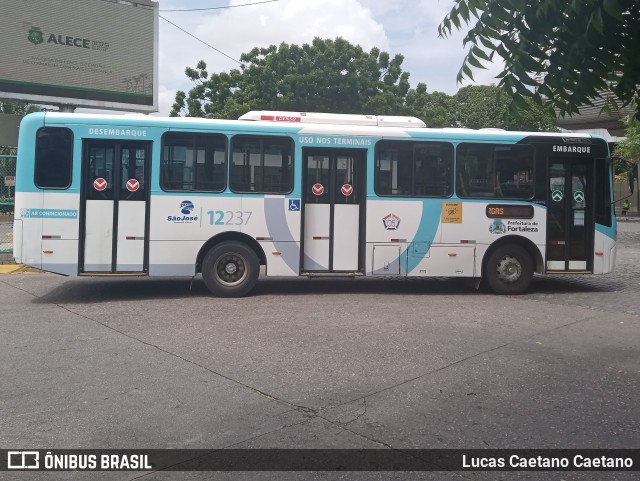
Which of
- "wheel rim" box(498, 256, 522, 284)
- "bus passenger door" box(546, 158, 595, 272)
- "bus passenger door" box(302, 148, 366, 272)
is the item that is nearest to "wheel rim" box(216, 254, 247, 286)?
"bus passenger door" box(302, 148, 366, 272)

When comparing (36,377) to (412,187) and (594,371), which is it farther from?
(412,187)

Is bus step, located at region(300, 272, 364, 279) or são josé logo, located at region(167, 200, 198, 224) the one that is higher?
são josé logo, located at region(167, 200, 198, 224)

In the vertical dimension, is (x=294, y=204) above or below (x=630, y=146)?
below

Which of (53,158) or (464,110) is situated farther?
(464,110)

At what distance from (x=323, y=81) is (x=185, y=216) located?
16.1 metres

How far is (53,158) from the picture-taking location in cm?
939

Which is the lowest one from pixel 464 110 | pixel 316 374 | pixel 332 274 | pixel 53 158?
pixel 316 374

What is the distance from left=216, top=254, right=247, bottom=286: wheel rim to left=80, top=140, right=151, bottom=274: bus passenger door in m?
1.22

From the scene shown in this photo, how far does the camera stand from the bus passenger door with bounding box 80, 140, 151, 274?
9531mm

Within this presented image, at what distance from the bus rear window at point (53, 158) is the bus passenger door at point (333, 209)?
12.5ft

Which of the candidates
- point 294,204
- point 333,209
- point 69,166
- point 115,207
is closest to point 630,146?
point 333,209

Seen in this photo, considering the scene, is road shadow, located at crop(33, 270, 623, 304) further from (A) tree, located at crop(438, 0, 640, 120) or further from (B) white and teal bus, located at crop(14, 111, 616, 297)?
(A) tree, located at crop(438, 0, 640, 120)

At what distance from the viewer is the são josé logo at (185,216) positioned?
977 cm

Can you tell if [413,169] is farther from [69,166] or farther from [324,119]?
[69,166]
